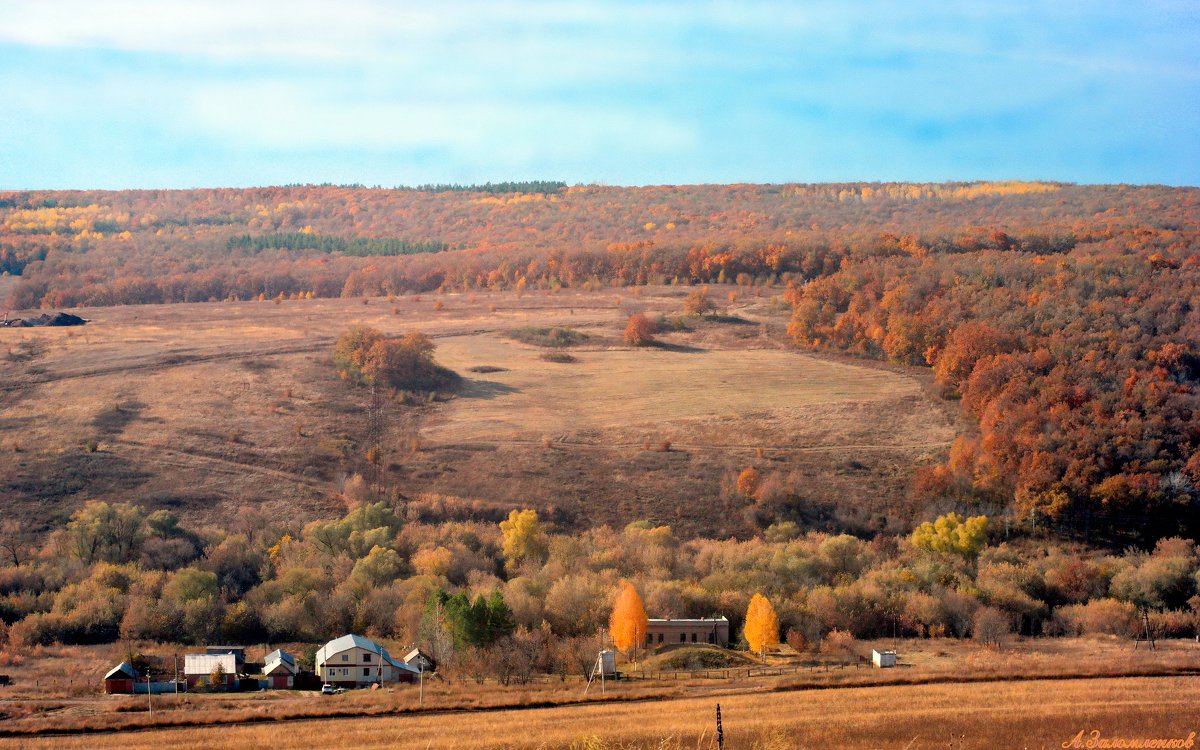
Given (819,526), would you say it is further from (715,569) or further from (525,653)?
(525,653)

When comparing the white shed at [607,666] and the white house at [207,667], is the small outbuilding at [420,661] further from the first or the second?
the white shed at [607,666]

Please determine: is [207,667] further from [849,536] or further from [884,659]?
[849,536]

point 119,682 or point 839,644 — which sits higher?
point 119,682

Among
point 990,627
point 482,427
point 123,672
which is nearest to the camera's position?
point 123,672

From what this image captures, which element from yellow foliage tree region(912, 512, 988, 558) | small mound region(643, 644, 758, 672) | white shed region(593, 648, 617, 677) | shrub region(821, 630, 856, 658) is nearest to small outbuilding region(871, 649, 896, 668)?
shrub region(821, 630, 856, 658)

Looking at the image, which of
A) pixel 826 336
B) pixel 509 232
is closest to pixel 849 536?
pixel 826 336

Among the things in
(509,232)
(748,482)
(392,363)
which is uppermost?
(509,232)

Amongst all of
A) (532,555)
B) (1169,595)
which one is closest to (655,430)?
(532,555)
